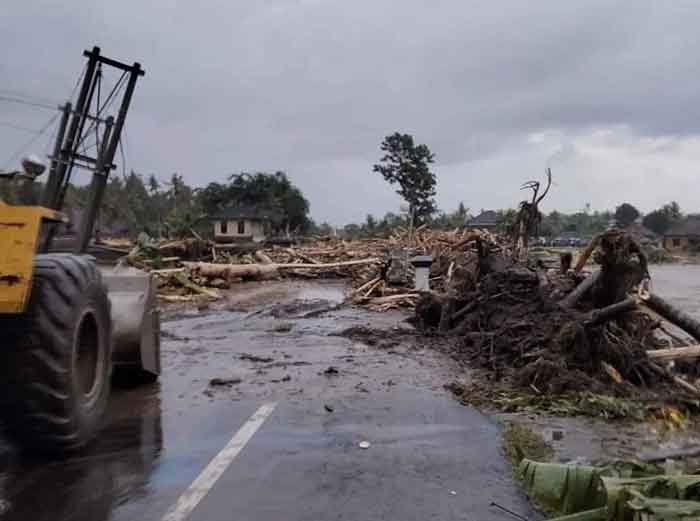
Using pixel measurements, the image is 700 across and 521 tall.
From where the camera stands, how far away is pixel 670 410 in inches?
244

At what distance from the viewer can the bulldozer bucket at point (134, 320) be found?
679cm

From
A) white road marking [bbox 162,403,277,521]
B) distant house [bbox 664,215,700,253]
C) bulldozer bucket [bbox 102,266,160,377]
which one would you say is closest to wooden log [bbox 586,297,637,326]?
white road marking [bbox 162,403,277,521]

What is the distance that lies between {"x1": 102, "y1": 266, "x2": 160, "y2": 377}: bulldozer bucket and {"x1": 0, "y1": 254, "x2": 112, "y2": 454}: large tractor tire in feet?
6.47

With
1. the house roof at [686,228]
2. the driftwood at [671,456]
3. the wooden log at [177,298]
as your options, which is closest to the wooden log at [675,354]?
the driftwood at [671,456]

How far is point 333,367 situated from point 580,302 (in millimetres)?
3280

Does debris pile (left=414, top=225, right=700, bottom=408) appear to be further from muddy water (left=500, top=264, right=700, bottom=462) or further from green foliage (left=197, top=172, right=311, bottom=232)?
green foliage (left=197, top=172, right=311, bottom=232)

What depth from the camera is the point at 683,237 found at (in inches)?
3386

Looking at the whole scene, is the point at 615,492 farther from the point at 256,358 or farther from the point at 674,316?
the point at 256,358

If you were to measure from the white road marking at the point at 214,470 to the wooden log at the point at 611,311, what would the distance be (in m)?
3.81

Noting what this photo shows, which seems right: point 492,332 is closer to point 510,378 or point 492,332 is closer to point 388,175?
point 510,378

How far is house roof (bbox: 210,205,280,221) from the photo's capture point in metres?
68.3

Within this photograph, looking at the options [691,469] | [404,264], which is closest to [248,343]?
[691,469]

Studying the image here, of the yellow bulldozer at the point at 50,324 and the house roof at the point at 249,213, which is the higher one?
the house roof at the point at 249,213

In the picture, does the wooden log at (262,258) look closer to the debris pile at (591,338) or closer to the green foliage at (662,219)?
the debris pile at (591,338)
